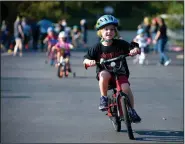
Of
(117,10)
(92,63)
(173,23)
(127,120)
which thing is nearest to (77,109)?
(92,63)

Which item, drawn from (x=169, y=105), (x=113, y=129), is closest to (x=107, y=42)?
(x=113, y=129)

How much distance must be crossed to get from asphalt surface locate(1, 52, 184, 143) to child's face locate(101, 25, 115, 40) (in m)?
1.38

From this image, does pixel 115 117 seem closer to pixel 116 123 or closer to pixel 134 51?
pixel 116 123

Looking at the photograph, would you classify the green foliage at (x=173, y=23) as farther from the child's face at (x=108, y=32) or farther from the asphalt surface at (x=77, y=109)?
the child's face at (x=108, y=32)

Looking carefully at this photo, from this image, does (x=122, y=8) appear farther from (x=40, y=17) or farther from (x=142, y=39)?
(x=142, y=39)

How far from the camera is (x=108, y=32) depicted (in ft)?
32.4

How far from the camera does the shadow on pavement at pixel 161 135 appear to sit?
9.53 meters

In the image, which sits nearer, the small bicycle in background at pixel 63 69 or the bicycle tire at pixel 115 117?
the bicycle tire at pixel 115 117

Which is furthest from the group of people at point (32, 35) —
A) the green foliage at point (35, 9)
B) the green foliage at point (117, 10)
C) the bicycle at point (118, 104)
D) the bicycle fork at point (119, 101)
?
the bicycle fork at point (119, 101)

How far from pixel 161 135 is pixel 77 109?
3.34 metres

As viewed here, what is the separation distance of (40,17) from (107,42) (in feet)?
A: 142

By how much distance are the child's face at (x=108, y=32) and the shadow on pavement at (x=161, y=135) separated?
1.46m

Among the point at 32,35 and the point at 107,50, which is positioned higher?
the point at 32,35

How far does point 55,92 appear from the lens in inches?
638
